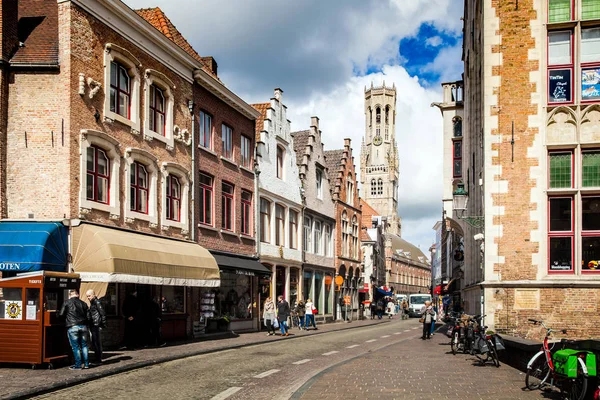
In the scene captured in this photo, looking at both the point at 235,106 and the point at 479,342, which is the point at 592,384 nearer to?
A: the point at 479,342

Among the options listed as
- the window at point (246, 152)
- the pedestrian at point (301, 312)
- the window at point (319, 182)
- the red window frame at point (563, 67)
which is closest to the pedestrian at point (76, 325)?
the red window frame at point (563, 67)

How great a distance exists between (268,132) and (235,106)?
4.75 metres

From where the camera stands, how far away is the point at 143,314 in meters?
21.0

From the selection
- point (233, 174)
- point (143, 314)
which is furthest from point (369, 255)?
point (143, 314)

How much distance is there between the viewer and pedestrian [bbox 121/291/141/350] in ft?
67.4

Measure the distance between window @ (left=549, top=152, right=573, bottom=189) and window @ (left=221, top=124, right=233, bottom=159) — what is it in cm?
1504

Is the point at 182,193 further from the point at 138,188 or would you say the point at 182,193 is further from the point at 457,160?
the point at 457,160

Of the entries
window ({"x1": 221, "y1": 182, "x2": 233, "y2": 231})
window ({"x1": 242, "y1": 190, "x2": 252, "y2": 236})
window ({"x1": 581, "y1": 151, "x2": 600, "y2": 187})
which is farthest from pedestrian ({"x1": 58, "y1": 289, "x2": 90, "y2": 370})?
window ({"x1": 242, "y1": 190, "x2": 252, "y2": 236})

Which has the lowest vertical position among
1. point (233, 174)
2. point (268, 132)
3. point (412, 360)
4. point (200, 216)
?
point (412, 360)

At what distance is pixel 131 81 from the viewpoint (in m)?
22.5

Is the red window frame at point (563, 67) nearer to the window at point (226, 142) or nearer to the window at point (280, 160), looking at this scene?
the window at point (226, 142)

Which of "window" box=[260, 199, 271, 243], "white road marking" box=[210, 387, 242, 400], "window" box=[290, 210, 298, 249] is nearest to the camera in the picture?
"white road marking" box=[210, 387, 242, 400]

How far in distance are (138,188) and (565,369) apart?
51.6 ft

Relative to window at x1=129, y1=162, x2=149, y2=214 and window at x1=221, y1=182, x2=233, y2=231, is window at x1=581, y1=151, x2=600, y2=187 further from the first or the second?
window at x1=221, y1=182, x2=233, y2=231
